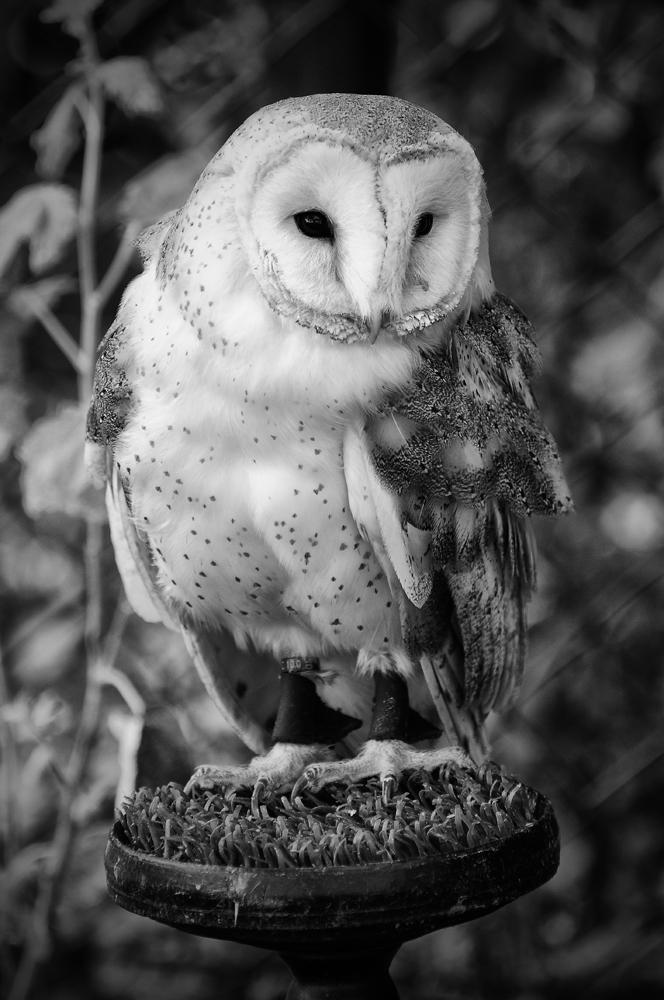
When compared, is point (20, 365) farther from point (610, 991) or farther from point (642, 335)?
point (610, 991)

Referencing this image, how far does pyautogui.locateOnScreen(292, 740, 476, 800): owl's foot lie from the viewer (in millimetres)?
816

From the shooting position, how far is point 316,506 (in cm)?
75

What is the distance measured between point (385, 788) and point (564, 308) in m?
0.90

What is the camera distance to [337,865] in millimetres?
679

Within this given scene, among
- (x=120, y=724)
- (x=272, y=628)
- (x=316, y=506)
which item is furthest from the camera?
(x=120, y=724)

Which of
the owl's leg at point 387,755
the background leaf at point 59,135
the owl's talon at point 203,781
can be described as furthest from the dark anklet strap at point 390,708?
the background leaf at point 59,135

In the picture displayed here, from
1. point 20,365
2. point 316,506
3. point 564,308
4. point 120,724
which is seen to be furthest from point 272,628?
point 564,308

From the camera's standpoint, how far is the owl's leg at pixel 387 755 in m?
0.82

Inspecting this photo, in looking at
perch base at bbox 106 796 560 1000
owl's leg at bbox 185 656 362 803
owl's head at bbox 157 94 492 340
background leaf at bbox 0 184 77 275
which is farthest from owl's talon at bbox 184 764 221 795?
background leaf at bbox 0 184 77 275

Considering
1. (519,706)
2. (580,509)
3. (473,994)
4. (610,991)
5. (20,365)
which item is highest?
(20,365)

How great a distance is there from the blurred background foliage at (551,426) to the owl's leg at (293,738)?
0.45m

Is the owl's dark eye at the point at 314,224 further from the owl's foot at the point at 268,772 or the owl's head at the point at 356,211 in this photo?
the owl's foot at the point at 268,772

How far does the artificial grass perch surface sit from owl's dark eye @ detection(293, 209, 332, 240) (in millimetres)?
427

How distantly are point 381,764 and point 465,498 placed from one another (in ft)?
0.78
